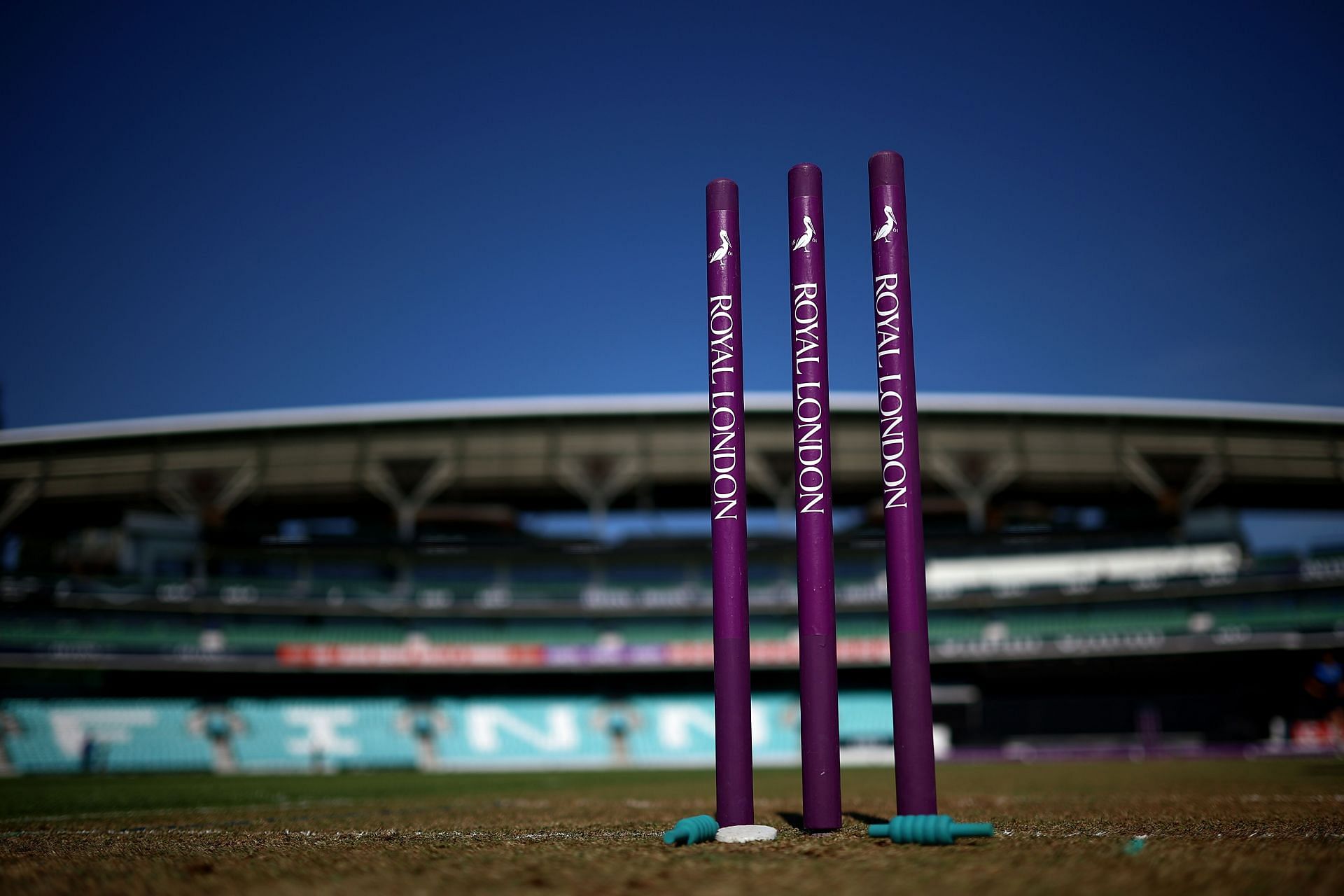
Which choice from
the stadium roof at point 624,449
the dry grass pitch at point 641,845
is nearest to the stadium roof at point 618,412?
the stadium roof at point 624,449

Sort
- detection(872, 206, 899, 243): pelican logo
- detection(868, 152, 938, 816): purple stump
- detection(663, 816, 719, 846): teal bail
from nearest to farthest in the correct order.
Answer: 1. detection(663, 816, 719, 846): teal bail
2. detection(868, 152, 938, 816): purple stump
3. detection(872, 206, 899, 243): pelican logo

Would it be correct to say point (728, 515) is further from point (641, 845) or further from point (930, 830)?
point (930, 830)

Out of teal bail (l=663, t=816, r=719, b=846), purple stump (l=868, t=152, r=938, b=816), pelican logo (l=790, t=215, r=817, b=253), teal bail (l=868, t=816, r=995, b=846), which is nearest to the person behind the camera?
teal bail (l=868, t=816, r=995, b=846)

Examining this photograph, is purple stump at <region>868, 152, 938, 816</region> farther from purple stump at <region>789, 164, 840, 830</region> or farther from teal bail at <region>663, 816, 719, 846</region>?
teal bail at <region>663, 816, 719, 846</region>

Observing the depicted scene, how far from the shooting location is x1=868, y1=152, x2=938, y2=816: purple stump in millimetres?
10570

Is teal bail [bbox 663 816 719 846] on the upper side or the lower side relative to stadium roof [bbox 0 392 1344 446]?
lower

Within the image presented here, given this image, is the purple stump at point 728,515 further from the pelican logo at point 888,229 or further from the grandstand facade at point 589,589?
the grandstand facade at point 589,589

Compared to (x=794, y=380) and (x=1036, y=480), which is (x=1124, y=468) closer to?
(x=1036, y=480)

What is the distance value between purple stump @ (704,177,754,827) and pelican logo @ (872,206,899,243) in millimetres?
1686

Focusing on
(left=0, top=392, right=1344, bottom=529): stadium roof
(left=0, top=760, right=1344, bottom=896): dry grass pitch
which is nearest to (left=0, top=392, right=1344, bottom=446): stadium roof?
(left=0, top=392, right=1344, bottom=529): stadium roof

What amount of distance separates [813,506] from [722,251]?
327 cm

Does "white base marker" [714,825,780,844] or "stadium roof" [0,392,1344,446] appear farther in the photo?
"stadium roof" [0,392,1344,446]

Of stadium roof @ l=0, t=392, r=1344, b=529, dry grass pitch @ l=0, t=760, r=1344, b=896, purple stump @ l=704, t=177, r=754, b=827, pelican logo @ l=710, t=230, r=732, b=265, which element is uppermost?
stadium roof @ l=0, t=392, r=1344, b=529

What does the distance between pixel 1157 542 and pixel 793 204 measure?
50.5m
